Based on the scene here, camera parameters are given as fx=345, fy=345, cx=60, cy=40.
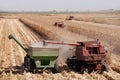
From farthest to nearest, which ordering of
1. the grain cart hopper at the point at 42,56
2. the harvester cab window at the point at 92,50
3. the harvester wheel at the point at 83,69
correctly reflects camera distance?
the harvester cab window at the point at 92,50, the harvester wheel at the point at 83,69, the grain cart hopper at the point at 42,56

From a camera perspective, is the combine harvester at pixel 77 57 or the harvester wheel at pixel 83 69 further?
the harvester wheel at pixel 83 69

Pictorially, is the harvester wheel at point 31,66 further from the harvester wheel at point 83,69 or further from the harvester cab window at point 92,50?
the harvester cab window at point 92,50

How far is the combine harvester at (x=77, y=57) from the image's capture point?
15.6 m

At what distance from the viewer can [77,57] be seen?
16.2m

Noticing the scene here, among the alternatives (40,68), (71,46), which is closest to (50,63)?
(40,68)

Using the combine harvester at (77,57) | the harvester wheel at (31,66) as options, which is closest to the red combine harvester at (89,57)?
the combine harvester at (77,57)

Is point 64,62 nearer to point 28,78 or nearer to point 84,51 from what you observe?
point 84,51

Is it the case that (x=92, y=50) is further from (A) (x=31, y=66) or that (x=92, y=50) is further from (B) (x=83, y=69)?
(A) (x=31, y=66)

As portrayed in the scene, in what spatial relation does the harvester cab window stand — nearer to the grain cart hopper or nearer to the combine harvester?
the combine harvester

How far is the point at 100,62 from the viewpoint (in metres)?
16.1

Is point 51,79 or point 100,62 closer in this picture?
point 51,79

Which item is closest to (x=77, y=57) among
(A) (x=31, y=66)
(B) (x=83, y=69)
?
(B) (x=83, y=69)

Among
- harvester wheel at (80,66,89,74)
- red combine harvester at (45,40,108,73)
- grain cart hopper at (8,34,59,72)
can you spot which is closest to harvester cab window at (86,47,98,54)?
red combine harvester at (45,40,108,73)

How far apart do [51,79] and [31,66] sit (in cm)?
207
